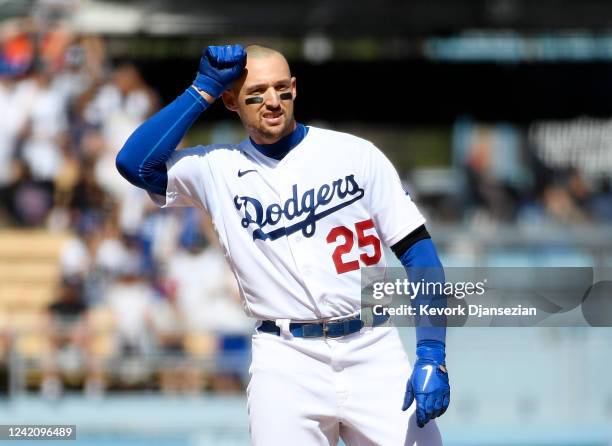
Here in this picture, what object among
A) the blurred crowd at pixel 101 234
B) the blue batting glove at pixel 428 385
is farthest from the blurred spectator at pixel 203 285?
the blue batting glove at pixel 428 385

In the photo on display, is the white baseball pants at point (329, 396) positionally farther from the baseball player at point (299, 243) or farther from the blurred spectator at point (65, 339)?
the blurred spectator at point (65, 339)

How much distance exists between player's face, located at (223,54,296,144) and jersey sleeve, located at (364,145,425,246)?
356 millimetres

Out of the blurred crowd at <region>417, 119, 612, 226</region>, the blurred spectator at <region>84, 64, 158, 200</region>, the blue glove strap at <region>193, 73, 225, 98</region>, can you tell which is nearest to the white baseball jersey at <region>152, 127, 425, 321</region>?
the blue glove strap at <region>193, 73, 225, 98</region>

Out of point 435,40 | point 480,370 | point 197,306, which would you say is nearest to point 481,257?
point 480,370

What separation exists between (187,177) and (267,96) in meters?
0.43

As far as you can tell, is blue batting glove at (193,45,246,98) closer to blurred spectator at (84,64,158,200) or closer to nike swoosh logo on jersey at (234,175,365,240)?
nike swoosh logo on jersey at (234,175,365,240)

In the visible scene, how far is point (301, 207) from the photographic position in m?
4.28

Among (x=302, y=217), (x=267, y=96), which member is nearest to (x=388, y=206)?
(x=302, y=217)

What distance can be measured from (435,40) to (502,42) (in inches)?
32.5

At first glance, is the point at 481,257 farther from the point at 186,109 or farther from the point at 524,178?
the point at 186,109

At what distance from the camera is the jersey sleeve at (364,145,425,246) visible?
14.0 feet

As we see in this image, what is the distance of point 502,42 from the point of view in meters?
13.7

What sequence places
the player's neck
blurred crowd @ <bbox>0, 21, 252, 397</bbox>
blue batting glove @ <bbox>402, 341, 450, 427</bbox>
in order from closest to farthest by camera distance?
1. blue batting glove @ <bbox>402, 341, 450, 427</bbox>
2. the player's neck
3. blurred crowd @ <bbox>0, 21, 252, 397</bbox>

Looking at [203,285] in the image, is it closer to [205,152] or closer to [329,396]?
[205,152]
